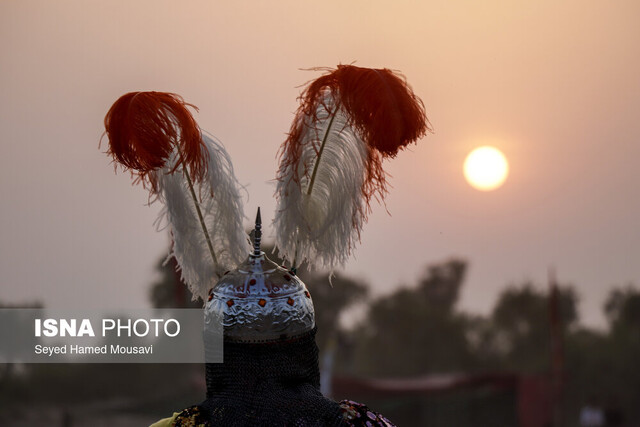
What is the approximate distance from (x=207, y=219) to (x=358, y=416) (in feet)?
3.17

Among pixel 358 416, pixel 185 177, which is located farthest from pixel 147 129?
pixel 358 416

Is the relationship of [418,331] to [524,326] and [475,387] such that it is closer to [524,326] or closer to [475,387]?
[524,326]

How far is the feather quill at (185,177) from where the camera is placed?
7.75 ft

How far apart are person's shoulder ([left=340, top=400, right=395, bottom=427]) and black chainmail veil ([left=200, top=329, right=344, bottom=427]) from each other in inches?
1.5

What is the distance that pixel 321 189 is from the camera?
8.42ft

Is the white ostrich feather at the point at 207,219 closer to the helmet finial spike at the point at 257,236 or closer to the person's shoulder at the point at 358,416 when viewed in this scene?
the helmet finial spike at the point at 257,236

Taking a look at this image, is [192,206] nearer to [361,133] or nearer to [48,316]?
[361,133]

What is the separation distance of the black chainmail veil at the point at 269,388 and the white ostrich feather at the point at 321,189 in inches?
15.3

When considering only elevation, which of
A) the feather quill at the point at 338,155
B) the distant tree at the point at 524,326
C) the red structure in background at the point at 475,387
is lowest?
the red structure in background at the point at 475,387

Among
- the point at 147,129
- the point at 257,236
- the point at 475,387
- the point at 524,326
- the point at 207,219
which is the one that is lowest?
the point at 475,387

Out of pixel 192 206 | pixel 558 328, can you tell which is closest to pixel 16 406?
pixel 558 328

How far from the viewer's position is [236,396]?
223cm

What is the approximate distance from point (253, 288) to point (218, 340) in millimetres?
204

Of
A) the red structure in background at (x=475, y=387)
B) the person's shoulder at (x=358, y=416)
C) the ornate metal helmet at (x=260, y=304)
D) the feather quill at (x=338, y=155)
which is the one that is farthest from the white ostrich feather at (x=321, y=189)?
the red structure in background at (x=475, y=387)
